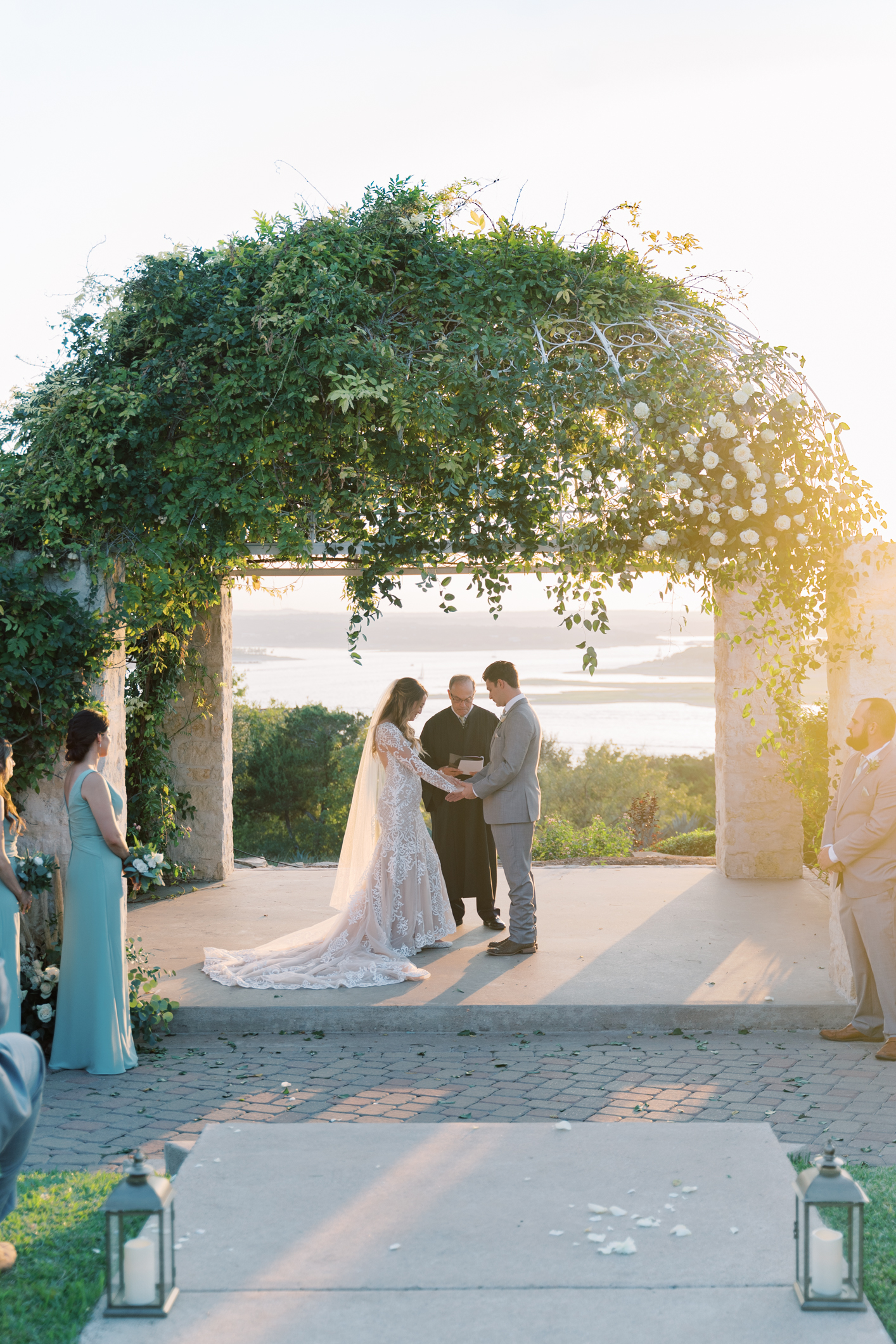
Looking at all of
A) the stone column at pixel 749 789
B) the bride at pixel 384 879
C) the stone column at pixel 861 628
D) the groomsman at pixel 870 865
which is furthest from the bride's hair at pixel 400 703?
the stone column at pixel 749 789

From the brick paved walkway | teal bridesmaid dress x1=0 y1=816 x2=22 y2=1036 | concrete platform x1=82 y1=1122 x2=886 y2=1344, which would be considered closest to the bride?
the brick paved walkway

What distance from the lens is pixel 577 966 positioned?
22.4ft

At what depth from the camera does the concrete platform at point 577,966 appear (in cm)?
605

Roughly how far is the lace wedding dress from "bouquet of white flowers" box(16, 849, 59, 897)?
1287 millimetres

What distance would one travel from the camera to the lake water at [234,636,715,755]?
18.1 meters

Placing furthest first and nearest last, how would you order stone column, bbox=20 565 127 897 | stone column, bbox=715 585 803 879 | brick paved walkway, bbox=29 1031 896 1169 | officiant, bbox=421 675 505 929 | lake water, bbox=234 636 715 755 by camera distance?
1. lake water, bbox=234 636 715 755
2. stone column, bbox=715 585 803 879
3. officiant, bbox=421 675 505 929
4. stone column, bbox=20 565 127 897
5. brick paved walkway, bbox=29 1031 896 1169

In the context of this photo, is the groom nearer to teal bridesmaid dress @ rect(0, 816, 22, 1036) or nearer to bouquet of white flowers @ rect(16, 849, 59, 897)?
bouquet of white flowers @ rect(16, 849, 59, 897)

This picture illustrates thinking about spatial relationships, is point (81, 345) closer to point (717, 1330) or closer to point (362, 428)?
point (362, 428)

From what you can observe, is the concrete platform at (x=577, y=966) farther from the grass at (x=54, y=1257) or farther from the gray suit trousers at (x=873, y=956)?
the grass at (x=54, y=1257)

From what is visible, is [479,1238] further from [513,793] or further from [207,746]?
[207,746]

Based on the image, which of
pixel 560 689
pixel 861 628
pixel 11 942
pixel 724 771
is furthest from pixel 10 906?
pixel 560 689

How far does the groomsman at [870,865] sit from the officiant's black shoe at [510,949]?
1.95 m

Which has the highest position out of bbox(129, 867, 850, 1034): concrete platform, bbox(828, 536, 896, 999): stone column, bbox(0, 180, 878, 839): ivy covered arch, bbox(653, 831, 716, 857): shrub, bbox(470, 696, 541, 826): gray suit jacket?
bbox(0, 180, 878, 839): ivy covered arch

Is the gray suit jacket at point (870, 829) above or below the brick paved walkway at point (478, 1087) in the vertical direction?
above
